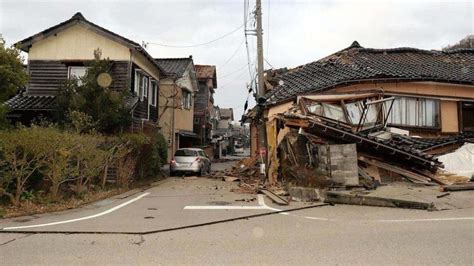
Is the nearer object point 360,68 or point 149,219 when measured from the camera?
point 149,219

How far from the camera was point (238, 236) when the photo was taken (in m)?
7.43

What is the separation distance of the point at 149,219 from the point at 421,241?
18.7 ft

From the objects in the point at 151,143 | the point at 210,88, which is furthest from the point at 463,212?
the point at 210,88

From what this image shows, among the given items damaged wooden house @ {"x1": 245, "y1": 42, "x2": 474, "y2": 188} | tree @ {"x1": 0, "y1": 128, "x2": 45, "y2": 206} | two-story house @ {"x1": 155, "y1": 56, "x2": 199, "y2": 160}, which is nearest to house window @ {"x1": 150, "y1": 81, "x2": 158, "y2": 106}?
two-story house @ {"x1": 155, "y1": 56, "x2": 199, "y2": 160}

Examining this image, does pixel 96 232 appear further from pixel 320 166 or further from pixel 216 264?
pixel 320 166

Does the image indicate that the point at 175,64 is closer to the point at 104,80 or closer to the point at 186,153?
the point at 186,153

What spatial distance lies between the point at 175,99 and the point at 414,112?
55.5 feet

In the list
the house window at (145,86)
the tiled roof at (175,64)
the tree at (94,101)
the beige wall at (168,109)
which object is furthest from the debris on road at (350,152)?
the tiled roof at (175,64)

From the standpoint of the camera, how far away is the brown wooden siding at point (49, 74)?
2075 centimetres

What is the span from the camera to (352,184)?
12.1 meters

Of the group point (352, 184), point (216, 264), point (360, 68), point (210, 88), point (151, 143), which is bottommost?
point (216, 264)

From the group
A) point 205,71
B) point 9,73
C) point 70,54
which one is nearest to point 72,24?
point 70,54

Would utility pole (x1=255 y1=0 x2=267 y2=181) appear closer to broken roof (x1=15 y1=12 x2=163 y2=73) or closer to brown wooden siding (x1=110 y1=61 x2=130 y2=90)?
broken roof (x1=15 y1=12 x2=163 y2=73)

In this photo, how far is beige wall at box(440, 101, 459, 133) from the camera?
688 inches
